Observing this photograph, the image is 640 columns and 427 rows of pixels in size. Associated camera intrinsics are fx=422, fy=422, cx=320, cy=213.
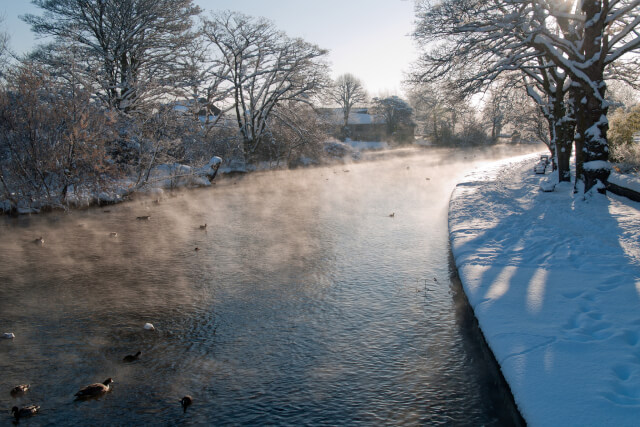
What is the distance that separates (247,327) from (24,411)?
2541 millimetres

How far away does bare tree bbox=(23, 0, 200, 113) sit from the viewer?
19.5m

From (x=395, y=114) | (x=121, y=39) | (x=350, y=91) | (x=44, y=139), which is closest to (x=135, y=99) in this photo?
(x=121, y=39)

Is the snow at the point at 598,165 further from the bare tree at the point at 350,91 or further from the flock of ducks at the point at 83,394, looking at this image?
the bare tree at the point at 350,91

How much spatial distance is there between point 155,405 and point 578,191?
12572 mm

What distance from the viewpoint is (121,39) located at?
65.5ft

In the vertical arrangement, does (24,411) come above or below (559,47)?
below

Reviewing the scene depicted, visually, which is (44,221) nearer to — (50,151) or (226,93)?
(50,151)

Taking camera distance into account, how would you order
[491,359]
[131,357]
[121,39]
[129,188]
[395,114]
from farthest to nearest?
[395,114] < [121,39] < [129,188] < [131,357] < [491,359]

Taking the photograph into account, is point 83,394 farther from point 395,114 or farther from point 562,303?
point 395,114

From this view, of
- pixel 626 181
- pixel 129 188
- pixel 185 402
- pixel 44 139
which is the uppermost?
pixel 44 139

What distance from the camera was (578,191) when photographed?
12.3 metres

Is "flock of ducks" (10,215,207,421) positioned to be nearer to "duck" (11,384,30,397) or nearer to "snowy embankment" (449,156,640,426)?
"duck" (11,384,30,397)

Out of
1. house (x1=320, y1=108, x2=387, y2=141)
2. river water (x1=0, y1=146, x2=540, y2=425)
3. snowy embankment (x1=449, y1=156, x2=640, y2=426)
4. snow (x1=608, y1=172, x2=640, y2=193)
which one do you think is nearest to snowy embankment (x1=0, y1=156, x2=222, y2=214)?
river water (x1=0, y1=146, x2=540, y2=425)

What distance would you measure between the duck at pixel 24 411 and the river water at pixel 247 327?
8 centimetres
